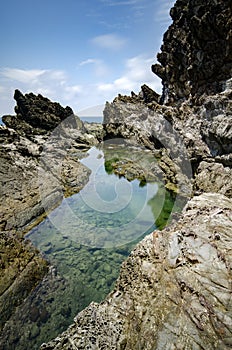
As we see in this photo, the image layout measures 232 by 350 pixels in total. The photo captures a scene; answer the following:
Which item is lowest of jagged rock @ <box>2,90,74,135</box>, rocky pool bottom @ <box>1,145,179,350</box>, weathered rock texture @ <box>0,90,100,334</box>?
rocky pool bottom @ <box>1,145,179,350</box>

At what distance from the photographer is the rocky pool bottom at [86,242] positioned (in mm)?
8856

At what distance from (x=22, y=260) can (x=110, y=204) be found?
1060cm

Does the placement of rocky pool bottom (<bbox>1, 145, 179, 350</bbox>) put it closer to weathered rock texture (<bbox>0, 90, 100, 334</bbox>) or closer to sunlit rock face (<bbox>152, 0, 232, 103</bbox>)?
weathered rock texture (<bbox>0, 90, 100, 334</bbox>)

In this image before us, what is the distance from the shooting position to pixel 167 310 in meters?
5.33

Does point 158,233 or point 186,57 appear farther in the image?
point 186,57

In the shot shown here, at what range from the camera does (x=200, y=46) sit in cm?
2125

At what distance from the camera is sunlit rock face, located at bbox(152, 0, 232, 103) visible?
1830 centimetres

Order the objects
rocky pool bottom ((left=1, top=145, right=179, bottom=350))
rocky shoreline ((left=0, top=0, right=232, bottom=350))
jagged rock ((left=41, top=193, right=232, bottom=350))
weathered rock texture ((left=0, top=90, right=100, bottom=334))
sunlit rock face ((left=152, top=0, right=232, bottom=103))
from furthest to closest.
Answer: sunlit rock face ((left=152, top=0, right=232, bottom=103))
weathered rock texture ((left=0, top=90, right=100, bottom=334))
rocky pool bottom ((left=1, top=145, right=179, bottom=350))
rocky shoreline ((left=0, top=0, right=232, bottom=350))
jagged rock ((left=41, top=193, right=232, bottom=350))

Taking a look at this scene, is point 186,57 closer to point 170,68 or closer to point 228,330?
point 170,68

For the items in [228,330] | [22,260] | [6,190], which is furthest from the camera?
[6,190]

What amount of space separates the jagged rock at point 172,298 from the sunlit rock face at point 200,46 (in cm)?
1691

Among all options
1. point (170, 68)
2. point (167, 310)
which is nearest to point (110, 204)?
point (167, 310)

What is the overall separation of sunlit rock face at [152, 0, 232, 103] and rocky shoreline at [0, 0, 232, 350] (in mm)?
101

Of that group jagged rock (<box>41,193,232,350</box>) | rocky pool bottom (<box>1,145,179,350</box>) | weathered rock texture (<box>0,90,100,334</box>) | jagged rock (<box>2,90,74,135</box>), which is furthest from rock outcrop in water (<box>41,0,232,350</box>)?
jagged rock (<box>2,90,74,135</box>)
